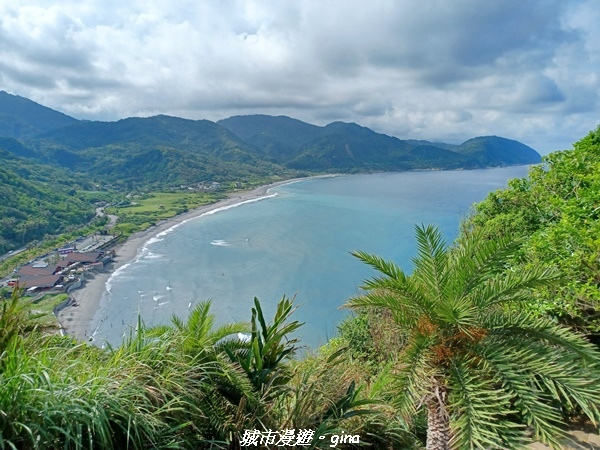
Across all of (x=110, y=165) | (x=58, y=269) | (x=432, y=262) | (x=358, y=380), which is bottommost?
(x=58, y=269)

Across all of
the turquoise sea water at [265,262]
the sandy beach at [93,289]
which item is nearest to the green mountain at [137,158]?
the sandy beach at [93,289]

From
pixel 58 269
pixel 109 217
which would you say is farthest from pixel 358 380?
pixel 109 217

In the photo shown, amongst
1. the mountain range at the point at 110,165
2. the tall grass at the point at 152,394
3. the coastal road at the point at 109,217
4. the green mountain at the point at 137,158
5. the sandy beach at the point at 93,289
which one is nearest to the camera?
the tall grass at the point at 152,394

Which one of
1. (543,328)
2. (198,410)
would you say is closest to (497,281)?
(543,328)

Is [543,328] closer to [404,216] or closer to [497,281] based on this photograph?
[497,281]

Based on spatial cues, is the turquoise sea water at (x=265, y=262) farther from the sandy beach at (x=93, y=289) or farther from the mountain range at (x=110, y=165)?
the mountain range at (x=110, y=165)

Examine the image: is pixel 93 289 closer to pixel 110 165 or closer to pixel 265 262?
pixel 265 262
